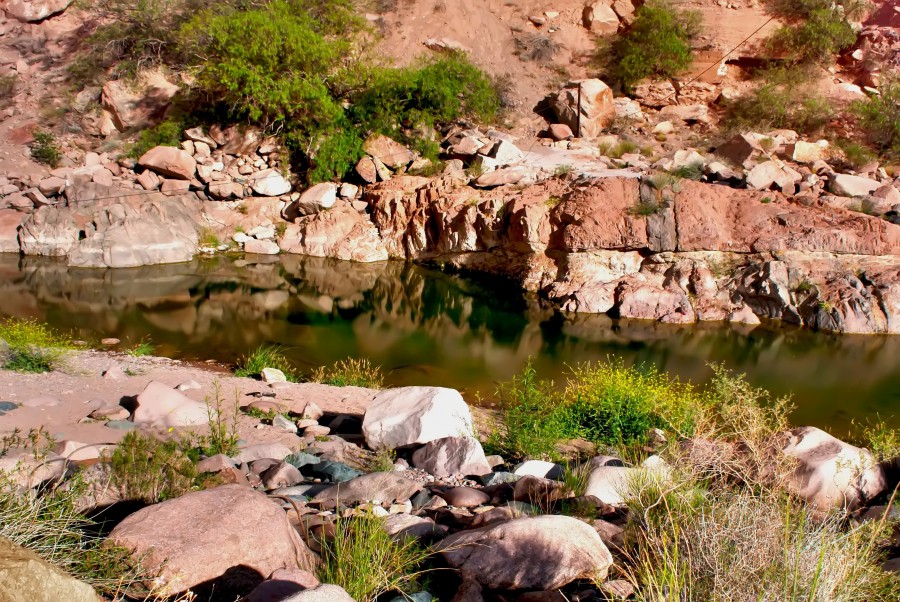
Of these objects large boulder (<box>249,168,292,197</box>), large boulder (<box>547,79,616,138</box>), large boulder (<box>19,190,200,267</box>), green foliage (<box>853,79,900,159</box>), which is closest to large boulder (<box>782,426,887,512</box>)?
large boulder (<box>19,190,200,267</box>)

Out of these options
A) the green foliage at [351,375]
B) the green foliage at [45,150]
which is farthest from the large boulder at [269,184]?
the green foliage at [351,375]

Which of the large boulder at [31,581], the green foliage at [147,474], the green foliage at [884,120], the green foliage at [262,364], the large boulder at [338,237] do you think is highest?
the green foliage at [884,120]

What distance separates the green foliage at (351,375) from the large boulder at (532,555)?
715 centimetres

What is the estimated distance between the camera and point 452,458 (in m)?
6.12

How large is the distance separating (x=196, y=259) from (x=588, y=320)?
12339 millimetres

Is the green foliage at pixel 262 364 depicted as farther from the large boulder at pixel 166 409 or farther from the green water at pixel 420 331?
the large boulder at pixel 166 409

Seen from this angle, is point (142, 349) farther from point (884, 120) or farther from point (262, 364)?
point (884, 120)

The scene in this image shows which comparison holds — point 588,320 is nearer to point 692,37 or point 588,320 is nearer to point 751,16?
point 692,37

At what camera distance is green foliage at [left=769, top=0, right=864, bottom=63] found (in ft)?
96.2

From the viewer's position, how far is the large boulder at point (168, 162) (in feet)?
75.4

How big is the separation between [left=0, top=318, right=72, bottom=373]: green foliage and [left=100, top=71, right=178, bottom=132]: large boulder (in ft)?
54.0

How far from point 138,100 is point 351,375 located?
2085cm

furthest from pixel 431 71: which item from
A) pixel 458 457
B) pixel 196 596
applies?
pixel 196 596

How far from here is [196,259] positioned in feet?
69.2
